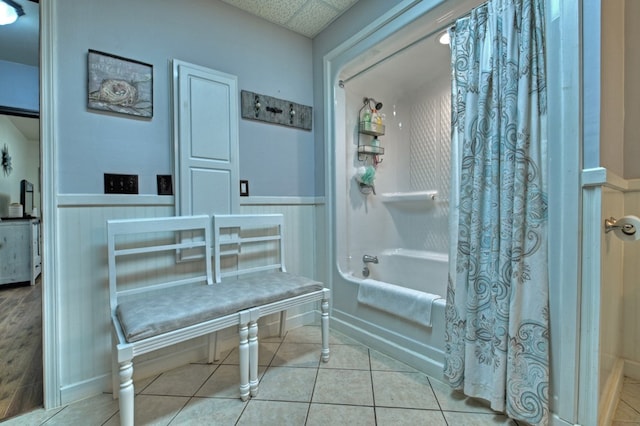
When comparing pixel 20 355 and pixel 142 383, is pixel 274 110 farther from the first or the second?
pixel 20 355

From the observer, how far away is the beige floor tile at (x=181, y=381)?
1402mm

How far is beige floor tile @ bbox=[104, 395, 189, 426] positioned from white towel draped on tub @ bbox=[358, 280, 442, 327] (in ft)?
3.82

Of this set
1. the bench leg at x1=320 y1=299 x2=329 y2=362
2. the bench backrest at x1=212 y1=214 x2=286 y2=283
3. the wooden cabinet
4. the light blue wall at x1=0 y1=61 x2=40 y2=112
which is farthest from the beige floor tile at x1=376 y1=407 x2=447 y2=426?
the wooden cabinet

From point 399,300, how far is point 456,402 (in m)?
0.54

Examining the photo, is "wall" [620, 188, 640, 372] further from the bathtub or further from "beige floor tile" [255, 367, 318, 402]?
"beige floor tile" [255, 367, 318, 402]

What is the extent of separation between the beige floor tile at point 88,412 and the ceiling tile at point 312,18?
2.61 m

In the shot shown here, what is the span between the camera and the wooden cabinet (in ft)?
10.2

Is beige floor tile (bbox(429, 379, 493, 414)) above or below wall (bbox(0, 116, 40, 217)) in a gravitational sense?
below

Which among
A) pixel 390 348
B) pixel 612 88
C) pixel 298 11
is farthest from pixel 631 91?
pixel 298 11

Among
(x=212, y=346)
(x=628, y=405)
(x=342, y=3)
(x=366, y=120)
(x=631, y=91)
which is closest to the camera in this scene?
(x=628, y=405)

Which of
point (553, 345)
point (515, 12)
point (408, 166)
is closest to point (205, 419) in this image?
point (553, 345)

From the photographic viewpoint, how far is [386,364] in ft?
5.30

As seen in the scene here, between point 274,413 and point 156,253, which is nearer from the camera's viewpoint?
point 274,413

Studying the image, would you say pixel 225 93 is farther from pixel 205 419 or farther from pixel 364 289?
pixel 205 419
